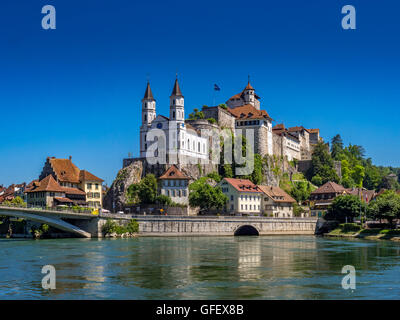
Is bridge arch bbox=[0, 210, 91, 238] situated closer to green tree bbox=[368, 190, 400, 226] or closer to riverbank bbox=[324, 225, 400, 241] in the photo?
riverbank bbox=[324, 225, 400, 241]

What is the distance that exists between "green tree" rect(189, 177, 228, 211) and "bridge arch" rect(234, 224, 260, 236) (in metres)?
6.58

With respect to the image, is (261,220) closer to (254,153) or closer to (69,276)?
(254,153)

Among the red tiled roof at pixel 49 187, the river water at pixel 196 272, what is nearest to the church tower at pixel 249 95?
the red tiled roof at pixel 49 187

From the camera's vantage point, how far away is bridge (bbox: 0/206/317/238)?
249 ft

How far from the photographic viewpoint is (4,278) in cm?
3738

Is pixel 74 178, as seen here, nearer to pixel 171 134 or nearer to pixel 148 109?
pixel 171 134

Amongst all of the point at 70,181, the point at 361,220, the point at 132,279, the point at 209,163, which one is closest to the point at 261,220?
the point at 361,220

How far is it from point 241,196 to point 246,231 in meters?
10.3

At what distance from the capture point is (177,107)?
111m

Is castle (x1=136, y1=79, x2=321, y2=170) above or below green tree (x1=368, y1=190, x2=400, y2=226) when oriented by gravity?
above

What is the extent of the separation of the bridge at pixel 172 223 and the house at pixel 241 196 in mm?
9140

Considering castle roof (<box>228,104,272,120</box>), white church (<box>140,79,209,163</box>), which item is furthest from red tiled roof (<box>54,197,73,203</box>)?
castle roof (<box>228,104,272,120</box>)
